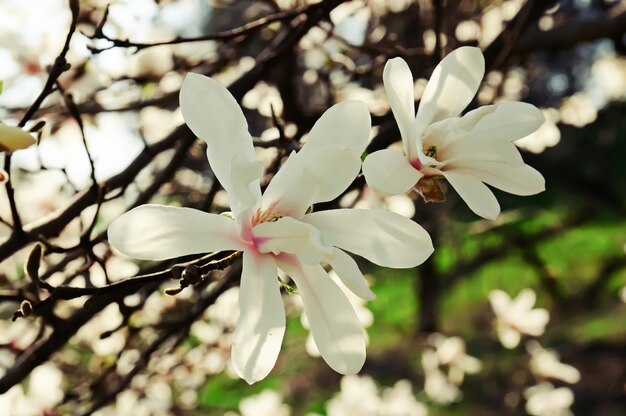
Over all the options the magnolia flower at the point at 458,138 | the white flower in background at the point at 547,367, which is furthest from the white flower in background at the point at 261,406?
the magnolia flower at the point at 458,138

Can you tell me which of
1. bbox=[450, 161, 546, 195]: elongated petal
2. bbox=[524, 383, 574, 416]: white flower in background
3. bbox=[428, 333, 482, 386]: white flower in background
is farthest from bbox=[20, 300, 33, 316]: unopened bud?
bbox=[524, 383, 574, 416]: white flower in background

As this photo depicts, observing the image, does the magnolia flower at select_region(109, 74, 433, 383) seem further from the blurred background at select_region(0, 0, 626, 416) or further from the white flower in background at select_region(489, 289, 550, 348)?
the white flower in background at select_region(489, 289, 550, 348)

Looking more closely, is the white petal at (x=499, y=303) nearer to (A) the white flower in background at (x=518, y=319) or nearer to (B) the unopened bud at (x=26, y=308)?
(A) the white flower in background at (x=518, y=319)

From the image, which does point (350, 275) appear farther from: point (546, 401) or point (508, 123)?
point (546, 401)

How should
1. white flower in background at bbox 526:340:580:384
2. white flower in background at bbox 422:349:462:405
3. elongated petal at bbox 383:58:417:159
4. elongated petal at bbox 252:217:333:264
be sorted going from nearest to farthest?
elongated petal at bbox 252:217:333:264 < elongated petal at bbox 383:58:417:159 < white flower in background at bbox 526:340:580:384 < white flower in background at bbox 422:349:462:405

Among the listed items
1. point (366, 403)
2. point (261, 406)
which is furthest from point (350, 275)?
point (366, 403)

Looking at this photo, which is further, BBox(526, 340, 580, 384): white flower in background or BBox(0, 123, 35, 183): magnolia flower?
BBox(526, 340, 580, 384): white flower in background
